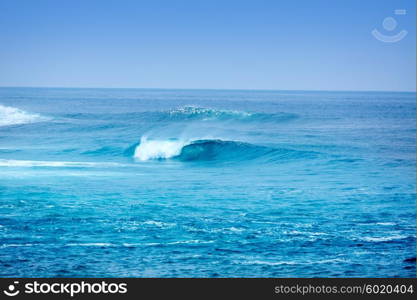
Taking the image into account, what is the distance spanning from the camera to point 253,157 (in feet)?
53.5

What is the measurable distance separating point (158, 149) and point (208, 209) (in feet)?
33.2

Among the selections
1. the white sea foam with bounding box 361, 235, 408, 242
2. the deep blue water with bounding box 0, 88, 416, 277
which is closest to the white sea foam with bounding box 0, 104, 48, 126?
the deep blue water with bounding box 0, 88, 416, 277

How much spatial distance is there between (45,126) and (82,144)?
754 cm

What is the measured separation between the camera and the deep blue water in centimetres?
544

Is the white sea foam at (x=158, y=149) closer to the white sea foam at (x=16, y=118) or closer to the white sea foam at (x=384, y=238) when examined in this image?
the white sea foam at (x=384, y=238)

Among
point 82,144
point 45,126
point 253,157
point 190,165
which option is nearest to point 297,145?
point 253,157

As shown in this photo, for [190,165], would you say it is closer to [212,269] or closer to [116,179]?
[116,179]

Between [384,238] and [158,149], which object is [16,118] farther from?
[384,238]

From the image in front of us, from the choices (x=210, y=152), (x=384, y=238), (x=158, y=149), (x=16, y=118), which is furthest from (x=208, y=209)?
(x=16, y=118)

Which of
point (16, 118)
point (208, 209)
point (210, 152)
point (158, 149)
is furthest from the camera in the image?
point (16, 118)

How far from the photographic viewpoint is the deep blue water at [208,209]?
5441 millimetres

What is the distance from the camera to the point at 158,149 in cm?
1805

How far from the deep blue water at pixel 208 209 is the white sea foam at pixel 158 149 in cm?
5

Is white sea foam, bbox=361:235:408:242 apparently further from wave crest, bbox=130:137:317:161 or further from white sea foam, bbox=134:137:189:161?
white sea foam, bbox=134:137:189:161
